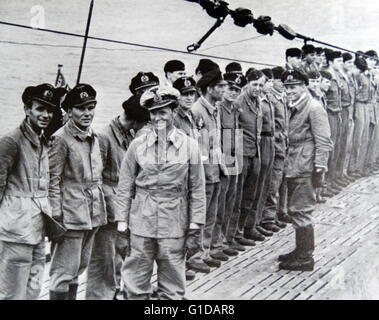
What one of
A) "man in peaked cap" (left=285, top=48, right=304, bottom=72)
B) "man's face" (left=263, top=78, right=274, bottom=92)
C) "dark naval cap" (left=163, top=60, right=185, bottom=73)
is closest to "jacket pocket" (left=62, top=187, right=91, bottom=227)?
"dark naval cap" (left=163, top=60, right=185, bottom=73)

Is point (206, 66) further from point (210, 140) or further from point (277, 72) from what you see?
point (277, 72)

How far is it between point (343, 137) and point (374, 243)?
2299mm

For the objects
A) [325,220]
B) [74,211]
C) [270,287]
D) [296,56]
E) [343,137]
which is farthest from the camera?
[343,137]

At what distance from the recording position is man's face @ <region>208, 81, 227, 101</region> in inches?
171

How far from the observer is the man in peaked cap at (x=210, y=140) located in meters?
4.32

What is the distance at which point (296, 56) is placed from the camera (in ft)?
20.5

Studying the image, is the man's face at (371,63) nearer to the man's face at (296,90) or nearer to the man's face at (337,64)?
the man's face at (337,64)

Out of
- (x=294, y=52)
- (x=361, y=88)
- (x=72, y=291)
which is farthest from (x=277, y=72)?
(x=72, y=291)

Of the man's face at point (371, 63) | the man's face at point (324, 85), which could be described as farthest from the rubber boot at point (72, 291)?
the man's face at point (371, 63)

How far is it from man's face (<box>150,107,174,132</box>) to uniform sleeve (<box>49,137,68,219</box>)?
0.51 metres

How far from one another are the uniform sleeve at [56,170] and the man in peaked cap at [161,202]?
32 centimetres
